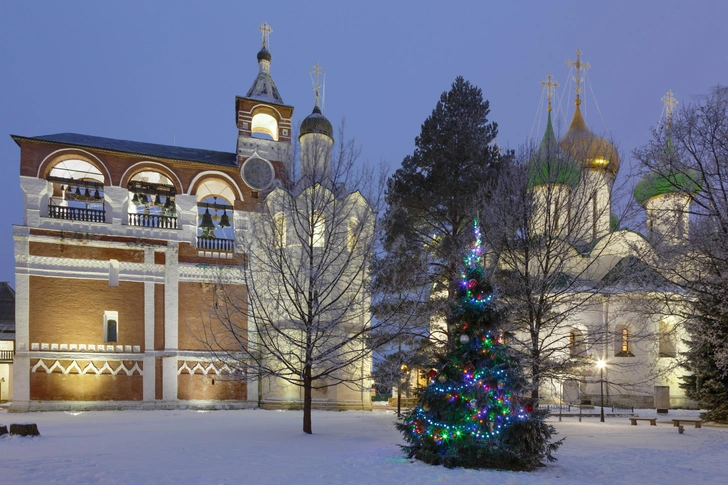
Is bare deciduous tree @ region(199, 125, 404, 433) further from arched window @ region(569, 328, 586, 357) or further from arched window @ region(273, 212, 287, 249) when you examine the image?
arched window @ region(569, 328, 586, 357)

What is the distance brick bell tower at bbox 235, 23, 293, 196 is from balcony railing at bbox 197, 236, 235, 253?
9.23ft

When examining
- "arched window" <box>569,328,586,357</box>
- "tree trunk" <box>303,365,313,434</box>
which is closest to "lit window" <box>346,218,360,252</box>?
"tree trunk" <box>303,365,313,434</box>

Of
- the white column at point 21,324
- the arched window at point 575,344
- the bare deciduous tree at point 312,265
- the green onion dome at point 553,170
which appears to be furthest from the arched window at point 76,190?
the arched window at point 575,344

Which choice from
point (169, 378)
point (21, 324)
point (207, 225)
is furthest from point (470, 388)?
point (21, 324)

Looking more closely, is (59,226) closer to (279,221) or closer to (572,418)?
(279,221)

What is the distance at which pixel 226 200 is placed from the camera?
92.6ft

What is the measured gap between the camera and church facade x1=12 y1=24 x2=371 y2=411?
75.0 ft

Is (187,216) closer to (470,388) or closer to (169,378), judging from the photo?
(169,378)

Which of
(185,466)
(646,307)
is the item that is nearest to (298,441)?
(185,466)

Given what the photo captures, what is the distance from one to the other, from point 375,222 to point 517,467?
7.13 metres

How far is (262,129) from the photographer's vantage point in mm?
28859

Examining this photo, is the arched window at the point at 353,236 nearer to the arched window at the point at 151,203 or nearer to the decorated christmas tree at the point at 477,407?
the decorated christmas tree at the point at 477,407

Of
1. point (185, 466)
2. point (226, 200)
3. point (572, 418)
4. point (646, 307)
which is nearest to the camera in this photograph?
point (185, 466)

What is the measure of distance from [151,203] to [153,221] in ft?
3.89
